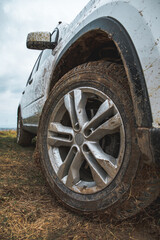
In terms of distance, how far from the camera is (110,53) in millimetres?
1669

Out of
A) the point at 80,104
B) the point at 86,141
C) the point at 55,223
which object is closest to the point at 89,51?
the point at 80,104

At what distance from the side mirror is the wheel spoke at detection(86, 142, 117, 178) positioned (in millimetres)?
1341

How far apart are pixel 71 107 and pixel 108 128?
0.39 metres

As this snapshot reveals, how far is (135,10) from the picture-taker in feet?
3.22

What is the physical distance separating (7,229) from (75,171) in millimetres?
513

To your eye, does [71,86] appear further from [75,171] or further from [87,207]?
[87,207]

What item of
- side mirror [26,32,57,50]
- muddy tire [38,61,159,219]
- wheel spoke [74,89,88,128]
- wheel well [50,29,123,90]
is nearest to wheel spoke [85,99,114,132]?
muddy tire [38,61,159,219]

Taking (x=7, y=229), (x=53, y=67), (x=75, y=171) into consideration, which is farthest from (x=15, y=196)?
(x=53, y=67)

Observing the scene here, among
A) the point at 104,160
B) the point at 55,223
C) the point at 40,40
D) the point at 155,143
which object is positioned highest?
the point at 40,40

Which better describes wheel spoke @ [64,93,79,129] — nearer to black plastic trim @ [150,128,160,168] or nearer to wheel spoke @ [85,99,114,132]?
wheel spoke @ [85,99,114,132]

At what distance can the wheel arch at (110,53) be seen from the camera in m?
0.95

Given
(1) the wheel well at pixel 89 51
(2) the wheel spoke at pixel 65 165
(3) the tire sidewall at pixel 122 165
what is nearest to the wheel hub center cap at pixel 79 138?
(2) the wheel spoke at pixel 65 165

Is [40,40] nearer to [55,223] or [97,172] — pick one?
[97,172]

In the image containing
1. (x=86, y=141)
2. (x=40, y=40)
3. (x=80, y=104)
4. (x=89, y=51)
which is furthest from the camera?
(x=40, y=40)
